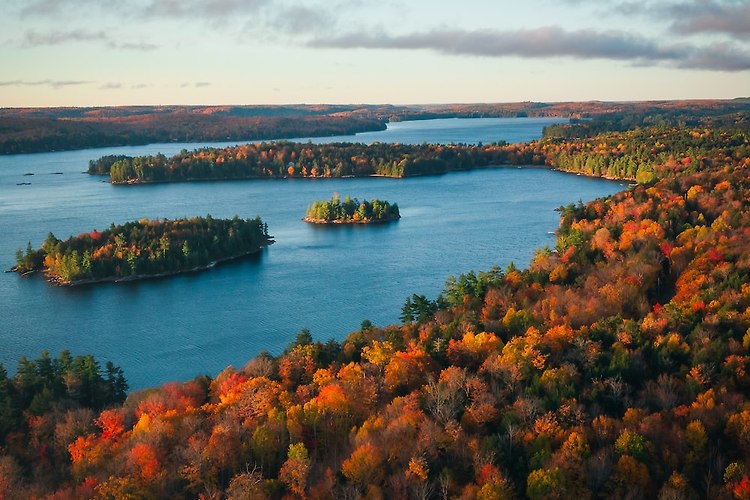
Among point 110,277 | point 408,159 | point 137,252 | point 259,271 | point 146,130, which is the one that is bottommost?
point 259,271

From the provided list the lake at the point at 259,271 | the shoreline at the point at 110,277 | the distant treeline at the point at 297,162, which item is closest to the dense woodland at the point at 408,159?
the distant treeline at the point at 297,162

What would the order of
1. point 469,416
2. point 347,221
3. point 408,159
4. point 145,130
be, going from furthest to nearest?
point 145,130 < point 408,159 < point 347,221 < point 469,416

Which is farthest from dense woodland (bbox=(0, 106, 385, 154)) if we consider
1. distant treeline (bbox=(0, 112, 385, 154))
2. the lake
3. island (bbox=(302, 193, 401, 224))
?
island (bbox=(302, 193, 401, 224))

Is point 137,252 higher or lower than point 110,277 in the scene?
higher

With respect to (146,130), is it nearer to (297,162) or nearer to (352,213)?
(297,162)

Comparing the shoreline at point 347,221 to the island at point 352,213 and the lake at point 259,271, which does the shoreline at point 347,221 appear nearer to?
the island at point 352,213

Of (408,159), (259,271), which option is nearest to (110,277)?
(259,271)

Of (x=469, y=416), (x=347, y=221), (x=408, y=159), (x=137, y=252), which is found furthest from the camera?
(x=408, y=159)
